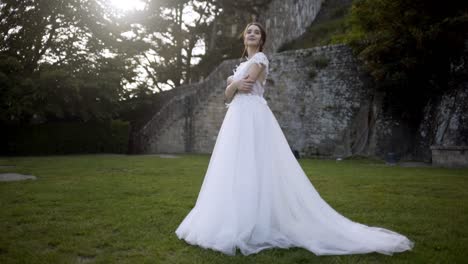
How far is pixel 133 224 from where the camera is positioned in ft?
13.7

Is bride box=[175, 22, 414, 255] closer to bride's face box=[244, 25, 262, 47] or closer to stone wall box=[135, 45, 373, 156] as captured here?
bride's face box=[244, 25, 262, 47]

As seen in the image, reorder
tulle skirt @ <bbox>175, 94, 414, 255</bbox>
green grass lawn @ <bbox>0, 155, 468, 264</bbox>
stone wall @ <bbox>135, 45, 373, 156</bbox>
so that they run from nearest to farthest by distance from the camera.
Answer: green grass lawn @ <bbox>0, 155, 468, 264</bbox>
tulle skirt @ <bbox>175, 94, 414, 255</bbox>
stone wall @ <bbox>135, 45, 373, 156</bbox>

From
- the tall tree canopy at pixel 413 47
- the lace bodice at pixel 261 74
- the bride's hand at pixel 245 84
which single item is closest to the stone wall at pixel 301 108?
the tall tree canopy at pixel 413 47

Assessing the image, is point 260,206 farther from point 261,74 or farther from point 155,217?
point 155,217

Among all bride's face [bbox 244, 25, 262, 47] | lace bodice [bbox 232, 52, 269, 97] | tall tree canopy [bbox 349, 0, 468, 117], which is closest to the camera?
lace bodice [bbox 232, 52, 269, 97]

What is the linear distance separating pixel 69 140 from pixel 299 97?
10.7 metres

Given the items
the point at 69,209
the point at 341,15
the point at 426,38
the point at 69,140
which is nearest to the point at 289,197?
the point at 69,209

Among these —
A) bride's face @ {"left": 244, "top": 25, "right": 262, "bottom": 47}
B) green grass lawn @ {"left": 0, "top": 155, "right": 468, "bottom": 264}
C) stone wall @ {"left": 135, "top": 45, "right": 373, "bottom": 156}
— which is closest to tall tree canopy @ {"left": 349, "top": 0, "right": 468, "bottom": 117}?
stone wall @ {"left": 135, "top": 45, "right": 373, "bottom": 156}

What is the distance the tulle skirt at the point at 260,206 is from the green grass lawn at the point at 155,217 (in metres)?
0.13

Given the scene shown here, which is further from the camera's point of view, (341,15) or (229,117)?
(341,15)

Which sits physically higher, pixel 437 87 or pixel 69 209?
pixel 437 87

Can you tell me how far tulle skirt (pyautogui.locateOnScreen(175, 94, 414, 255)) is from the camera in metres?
3.28

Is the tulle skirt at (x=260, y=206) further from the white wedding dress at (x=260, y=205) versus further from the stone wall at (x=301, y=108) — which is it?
the stone wall at (x=301, y=108)

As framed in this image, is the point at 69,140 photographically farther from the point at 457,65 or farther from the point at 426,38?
the point at 457,65
